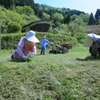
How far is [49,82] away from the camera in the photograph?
12.5ft

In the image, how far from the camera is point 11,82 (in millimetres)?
3793

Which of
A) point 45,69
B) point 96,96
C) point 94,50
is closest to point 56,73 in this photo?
point 45,69

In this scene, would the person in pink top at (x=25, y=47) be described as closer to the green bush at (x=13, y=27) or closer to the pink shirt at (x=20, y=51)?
the pink shirt at (x=20, y=51)

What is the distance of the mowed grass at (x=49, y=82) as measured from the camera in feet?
10.8

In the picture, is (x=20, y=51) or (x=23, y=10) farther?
(x=23, y=10)

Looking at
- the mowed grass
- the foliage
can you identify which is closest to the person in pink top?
the mowed grass

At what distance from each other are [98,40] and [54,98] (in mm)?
4392

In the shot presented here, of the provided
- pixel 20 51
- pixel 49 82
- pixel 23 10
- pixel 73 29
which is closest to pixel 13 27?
pixel 73 29

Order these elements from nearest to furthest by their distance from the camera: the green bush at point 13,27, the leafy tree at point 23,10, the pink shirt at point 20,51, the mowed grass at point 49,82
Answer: the mowed grass at point 49,82, the pink shirt at point 20,51, the green bush at point 13,27, the leafy tree at point 23,10

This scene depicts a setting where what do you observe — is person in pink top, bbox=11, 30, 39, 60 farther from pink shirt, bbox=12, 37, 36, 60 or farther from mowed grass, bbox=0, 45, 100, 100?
mowed grass, bbox=0, 45, 100, 100

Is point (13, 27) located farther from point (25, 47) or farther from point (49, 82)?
point (49, 82)

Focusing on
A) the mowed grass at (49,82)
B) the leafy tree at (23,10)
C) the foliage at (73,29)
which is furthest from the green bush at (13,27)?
the leafy tree at (23,10)

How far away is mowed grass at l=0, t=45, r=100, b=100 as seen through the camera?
10.8 ft

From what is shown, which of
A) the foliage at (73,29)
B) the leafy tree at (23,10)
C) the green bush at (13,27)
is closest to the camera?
the green bush at (13,27)
